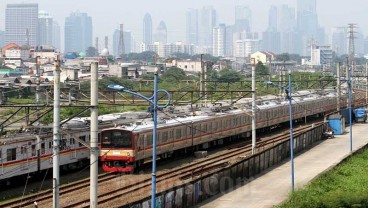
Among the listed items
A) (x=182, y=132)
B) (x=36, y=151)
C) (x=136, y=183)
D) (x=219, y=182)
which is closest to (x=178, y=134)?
(x=182, y=132)

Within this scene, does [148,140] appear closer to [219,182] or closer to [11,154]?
[219,182]

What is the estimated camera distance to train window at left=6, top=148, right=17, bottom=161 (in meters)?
28.1

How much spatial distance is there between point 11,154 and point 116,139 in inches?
249

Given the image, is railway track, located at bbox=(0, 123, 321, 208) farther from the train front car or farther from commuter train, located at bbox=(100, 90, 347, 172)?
commuter train, located at bbox=(100, 90, 347, 172)

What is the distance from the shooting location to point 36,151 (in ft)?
98.0

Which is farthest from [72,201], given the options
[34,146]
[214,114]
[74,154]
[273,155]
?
[214,114]

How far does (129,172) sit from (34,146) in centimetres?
606

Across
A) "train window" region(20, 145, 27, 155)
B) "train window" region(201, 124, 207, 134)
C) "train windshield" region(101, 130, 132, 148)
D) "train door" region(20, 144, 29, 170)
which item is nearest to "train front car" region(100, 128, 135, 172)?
"train windshield" region(101, 130, 132, 148)

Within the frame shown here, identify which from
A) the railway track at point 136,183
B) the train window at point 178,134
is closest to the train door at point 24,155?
the railway track at point 136,183

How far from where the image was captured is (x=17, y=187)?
30.3 metres

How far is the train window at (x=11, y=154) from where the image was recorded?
2814 cm

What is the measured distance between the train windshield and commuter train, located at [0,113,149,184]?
3.26 feet

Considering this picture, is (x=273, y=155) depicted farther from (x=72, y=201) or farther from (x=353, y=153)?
(x=72, y=201)

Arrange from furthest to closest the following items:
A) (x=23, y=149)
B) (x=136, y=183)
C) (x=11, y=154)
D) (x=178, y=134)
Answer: (x=178, y=134)
(x=136, y=183)
(x=23, y=149)
(x=11, y=154)
